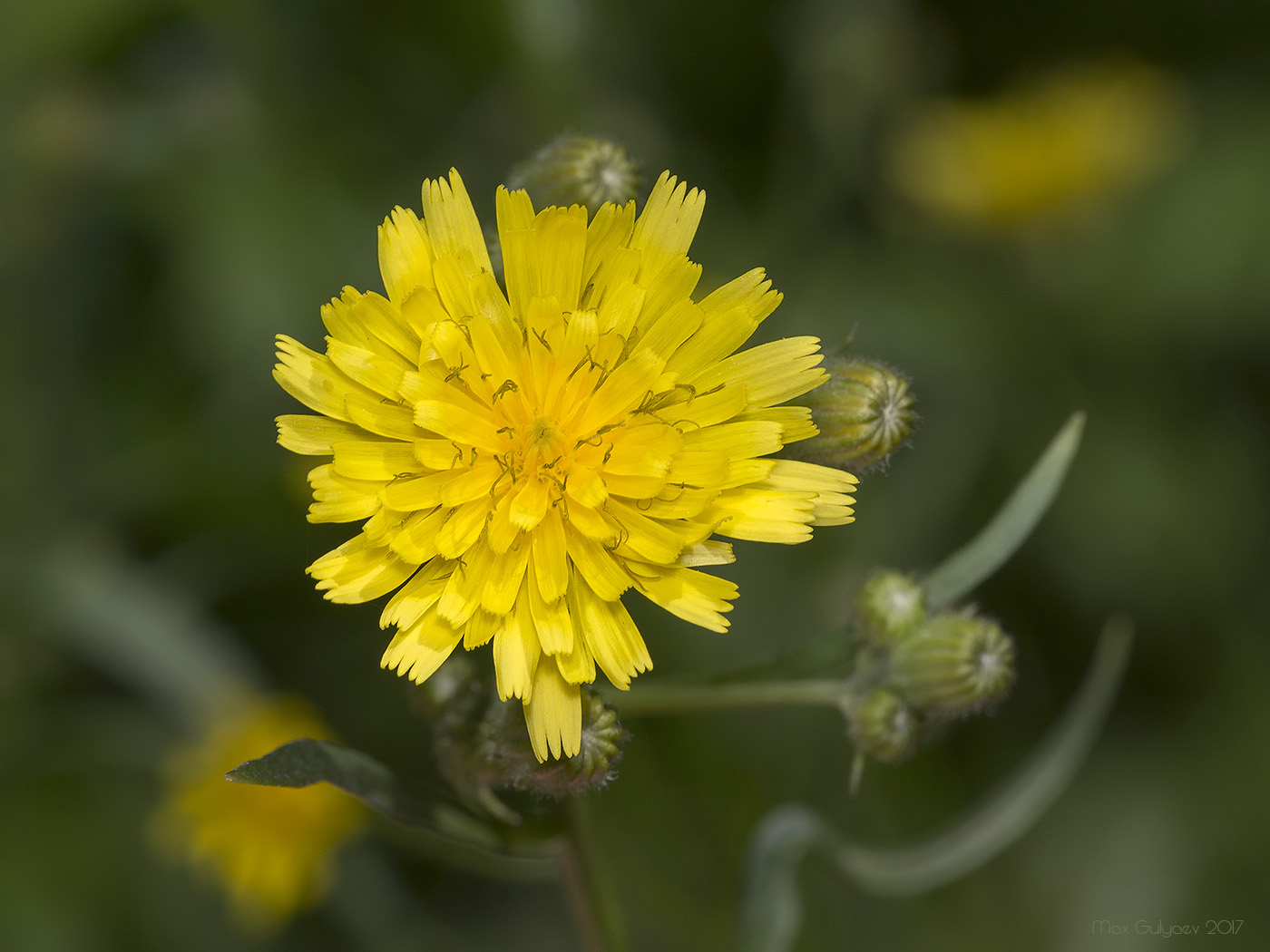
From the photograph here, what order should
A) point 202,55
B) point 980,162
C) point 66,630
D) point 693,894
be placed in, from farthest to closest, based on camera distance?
point 980,162 < point 202,55 < point 66,630 < point 693,894

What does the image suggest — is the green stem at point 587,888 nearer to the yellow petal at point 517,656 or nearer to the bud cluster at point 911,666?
the yellow petal at point 517,656

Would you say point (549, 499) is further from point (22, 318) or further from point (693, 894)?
point (22, 318)

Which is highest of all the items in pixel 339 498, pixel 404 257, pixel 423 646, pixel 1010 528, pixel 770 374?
pixel 404 257

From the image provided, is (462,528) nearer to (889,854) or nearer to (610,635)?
(610,635)

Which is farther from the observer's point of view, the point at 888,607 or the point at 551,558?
the point at 888,607

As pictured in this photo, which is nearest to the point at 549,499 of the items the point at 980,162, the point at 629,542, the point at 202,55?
the point at 629,542

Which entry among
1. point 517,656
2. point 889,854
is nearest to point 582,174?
point 517,656

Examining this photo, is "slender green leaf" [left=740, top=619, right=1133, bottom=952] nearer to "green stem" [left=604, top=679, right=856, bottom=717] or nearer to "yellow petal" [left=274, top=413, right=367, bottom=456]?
"green stem" [left=604, top=679, right=856, bottom=717]
